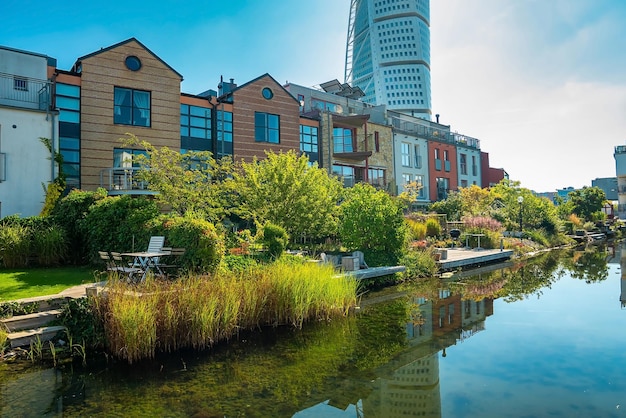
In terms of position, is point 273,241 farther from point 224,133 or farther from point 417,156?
point 417,156

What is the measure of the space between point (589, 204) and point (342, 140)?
87.7 feet

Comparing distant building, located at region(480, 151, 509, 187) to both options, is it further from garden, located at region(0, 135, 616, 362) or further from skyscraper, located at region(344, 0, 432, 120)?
skyscraper, located at region(344, 0, 432, 120)

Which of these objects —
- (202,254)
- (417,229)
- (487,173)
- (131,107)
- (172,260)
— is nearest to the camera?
(202,254)

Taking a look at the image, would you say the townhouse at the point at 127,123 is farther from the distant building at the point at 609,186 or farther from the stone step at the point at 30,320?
the distant building at the point at 609,186

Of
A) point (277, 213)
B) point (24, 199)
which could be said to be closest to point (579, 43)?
point (277, 213)

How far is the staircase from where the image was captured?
711 centimetres

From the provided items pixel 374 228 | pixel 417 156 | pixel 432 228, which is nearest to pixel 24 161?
pixel 374 228

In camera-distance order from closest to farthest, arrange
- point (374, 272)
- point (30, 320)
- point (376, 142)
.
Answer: point (30, 320)
point (374, 272)
point (376, 142)

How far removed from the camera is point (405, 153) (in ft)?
120

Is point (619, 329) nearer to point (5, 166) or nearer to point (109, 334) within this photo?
point (109, 334)

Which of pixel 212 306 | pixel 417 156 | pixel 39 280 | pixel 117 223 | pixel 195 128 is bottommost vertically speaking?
pixel 212 306

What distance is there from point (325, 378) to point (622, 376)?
14.2ft

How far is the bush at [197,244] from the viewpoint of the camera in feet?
31.8

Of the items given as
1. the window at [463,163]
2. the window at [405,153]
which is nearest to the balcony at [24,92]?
the window at [405,153]
